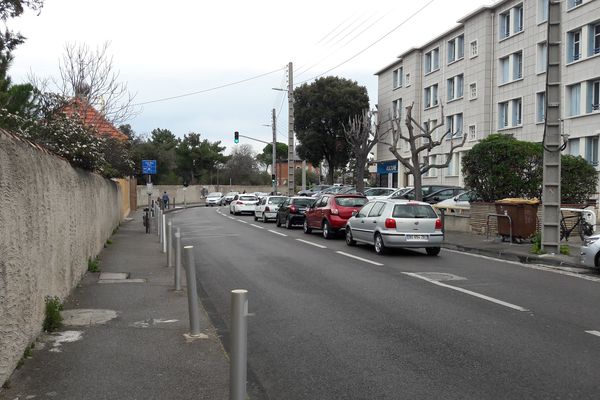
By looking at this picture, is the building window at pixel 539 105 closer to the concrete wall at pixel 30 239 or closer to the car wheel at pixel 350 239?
the car wheel at pixel 350 239

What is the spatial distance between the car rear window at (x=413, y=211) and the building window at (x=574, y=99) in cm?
2078

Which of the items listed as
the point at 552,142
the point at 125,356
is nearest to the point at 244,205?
the point at 552,142

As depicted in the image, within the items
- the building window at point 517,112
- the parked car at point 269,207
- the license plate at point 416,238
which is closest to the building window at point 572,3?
the building window at point 517,112

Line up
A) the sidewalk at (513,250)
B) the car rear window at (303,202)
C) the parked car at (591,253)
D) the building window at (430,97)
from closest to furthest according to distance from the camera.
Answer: the parked car at (591,253) < the sidewalk at (513,250) < the car rear window at (303,202) < the building window at (430,97)

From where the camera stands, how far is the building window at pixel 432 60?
48.3 meters

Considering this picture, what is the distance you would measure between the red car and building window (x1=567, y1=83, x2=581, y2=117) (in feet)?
57.7

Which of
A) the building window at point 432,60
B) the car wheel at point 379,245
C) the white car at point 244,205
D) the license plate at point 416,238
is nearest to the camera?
the license plate at point 416,238

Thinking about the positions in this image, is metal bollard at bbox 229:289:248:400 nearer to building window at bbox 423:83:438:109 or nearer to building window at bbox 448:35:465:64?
building window at bbox 448:35:465:64

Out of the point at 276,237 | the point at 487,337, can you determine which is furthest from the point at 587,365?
the point at 276,237

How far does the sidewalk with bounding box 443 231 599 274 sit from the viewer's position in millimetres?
13391

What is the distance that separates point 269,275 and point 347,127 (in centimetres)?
4726

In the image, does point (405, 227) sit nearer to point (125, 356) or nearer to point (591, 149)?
point (125, 356)

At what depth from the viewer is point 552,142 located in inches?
575

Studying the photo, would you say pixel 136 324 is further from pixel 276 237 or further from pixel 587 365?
pixel 276 237
